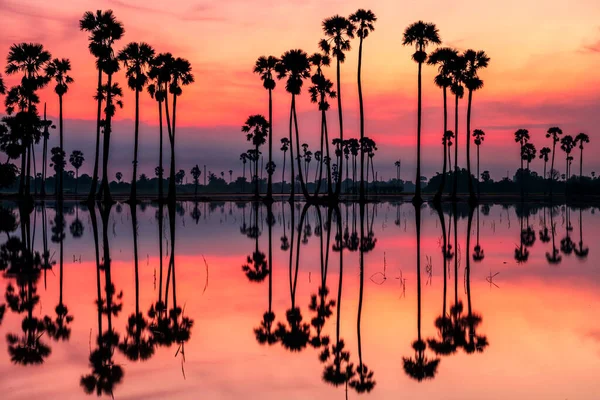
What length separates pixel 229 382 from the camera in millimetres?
7398

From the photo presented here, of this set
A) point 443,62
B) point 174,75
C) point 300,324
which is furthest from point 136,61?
point 300,324

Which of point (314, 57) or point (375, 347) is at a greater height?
point (314, 57)

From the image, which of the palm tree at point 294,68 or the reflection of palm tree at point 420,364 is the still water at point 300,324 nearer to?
the reflection of palm tree at point 420,364

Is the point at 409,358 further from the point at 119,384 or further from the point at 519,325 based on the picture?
the point at 119,384

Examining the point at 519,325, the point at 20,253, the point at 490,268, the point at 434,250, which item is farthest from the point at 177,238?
the point at 519,325

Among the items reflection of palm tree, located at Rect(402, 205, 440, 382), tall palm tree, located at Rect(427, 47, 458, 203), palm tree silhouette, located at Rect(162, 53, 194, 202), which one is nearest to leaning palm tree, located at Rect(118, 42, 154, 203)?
palm tree silhouette, located at Rect(162, 53, 194, 202)

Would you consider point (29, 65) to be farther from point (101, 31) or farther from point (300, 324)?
point (300, 324)

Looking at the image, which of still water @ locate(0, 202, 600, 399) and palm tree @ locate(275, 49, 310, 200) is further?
palm tree @ locate(275, 49, 310, 200)

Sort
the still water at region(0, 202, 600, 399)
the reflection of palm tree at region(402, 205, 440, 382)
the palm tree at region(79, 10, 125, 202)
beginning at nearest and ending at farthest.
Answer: the still water at region(0, 202, 600, 399) < the reflection of palm tree at region(402, 205, 440, 382) < the palm tree at region(79, 10, 125, 202)

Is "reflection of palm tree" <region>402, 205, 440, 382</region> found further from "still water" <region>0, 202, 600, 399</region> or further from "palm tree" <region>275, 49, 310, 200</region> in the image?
"palm tree" <region>275, 49, 310, 200</region>

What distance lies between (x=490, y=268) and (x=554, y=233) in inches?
558

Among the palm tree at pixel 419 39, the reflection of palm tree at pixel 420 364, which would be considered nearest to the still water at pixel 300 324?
the reflection of palm tree at pixel 420 364

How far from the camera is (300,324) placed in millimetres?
10430

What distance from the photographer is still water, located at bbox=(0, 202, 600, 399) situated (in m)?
7.35
